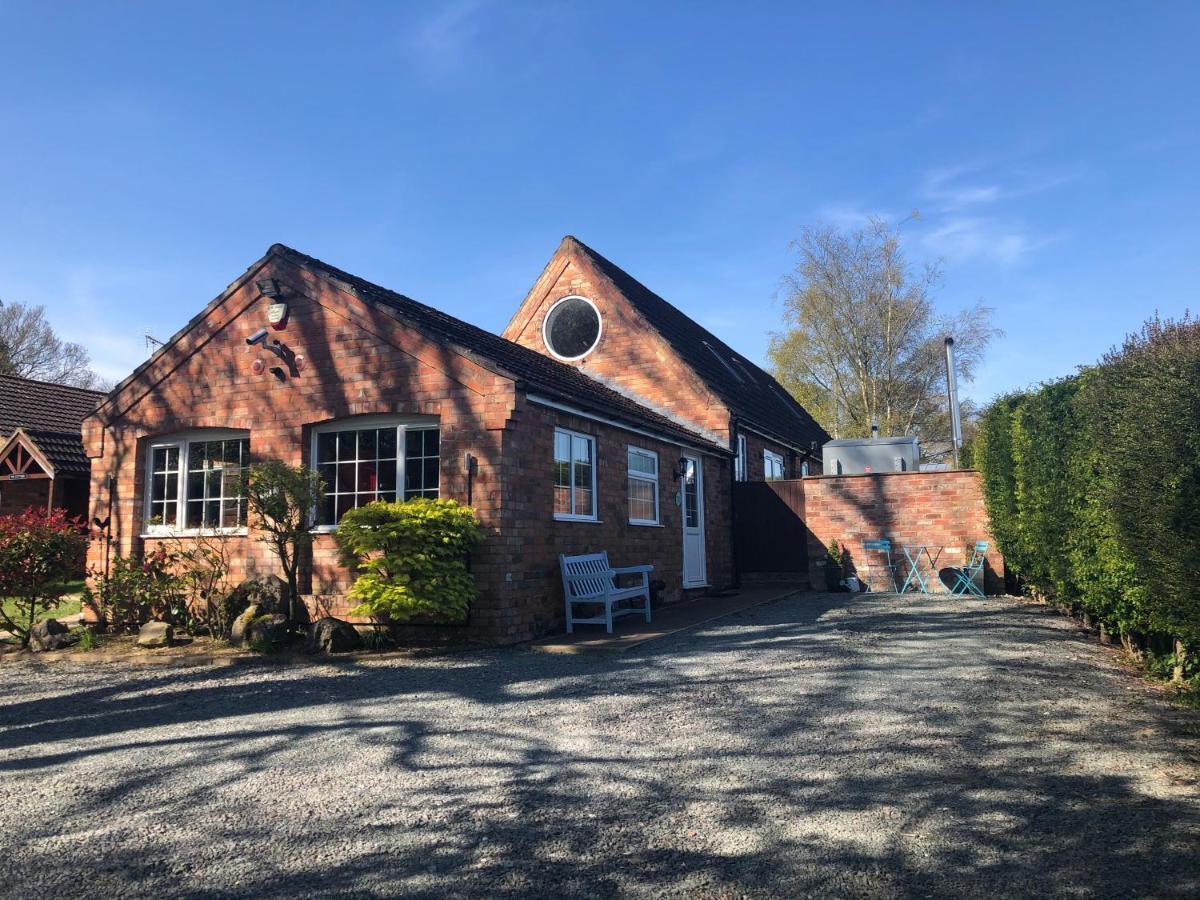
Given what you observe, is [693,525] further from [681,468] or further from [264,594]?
[264,594]

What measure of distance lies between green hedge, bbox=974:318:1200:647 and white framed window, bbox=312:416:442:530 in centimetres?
728

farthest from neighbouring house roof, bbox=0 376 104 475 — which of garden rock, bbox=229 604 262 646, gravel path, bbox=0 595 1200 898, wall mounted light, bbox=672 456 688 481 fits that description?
wall mounted light, bbox=672 456 688 481

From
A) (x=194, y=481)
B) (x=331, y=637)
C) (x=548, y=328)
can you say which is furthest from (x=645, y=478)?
(x=548, y=328)

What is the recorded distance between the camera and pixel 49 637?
11.3 m

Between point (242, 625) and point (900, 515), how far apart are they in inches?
486

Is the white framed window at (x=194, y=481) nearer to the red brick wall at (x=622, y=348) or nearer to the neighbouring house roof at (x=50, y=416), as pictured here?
the neighbouring house roof at (x=50, y=416)

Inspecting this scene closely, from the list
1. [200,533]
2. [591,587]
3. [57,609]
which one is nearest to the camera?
[591,587]

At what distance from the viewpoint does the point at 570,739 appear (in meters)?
5.89

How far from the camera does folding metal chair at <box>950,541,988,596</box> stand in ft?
51.3

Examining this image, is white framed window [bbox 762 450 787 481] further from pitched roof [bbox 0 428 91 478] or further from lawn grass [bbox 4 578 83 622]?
pitched roof [bbox 0 428 91 478]

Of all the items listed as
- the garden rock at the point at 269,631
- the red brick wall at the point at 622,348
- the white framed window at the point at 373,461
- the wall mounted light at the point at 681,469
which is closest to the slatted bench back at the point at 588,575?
the white framed window at the point at 373,461

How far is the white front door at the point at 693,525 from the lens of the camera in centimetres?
1656

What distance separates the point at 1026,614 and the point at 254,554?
36.3ft

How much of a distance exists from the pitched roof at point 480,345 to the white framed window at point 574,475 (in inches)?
21.1
